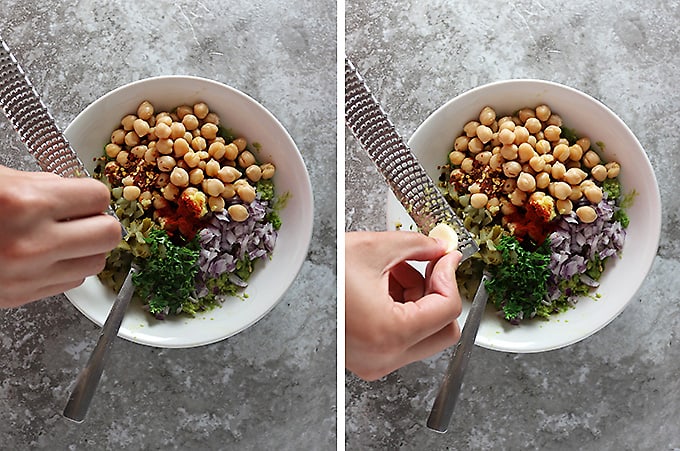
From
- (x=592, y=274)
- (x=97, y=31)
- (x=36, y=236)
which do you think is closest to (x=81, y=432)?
(x=36, y=236)

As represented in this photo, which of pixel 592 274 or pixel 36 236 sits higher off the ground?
pixel 36 236

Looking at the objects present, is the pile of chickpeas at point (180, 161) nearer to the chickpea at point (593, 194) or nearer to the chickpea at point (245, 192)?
the chickpea at point (245, 192)

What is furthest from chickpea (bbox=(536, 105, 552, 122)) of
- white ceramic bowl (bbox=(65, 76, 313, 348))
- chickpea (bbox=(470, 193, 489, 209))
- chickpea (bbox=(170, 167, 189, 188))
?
chickpea (bbox=(170, 167, 189, 188))

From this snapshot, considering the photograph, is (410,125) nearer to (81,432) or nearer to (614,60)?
(614,60)

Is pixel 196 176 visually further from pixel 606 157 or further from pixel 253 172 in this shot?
pixel 606 157

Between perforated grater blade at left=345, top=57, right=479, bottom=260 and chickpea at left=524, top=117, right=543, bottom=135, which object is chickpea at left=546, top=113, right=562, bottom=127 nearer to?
chickpea at left=524, top=117, right=543, bottom=135

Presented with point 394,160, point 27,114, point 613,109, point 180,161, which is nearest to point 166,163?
point 180,161

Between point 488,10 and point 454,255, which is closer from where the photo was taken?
point 454,255

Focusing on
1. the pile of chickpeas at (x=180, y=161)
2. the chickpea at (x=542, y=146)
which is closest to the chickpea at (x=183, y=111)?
the pile of chickpeas at (x=180, y=161)

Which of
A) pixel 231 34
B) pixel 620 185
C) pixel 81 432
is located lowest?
pixel 81 432
